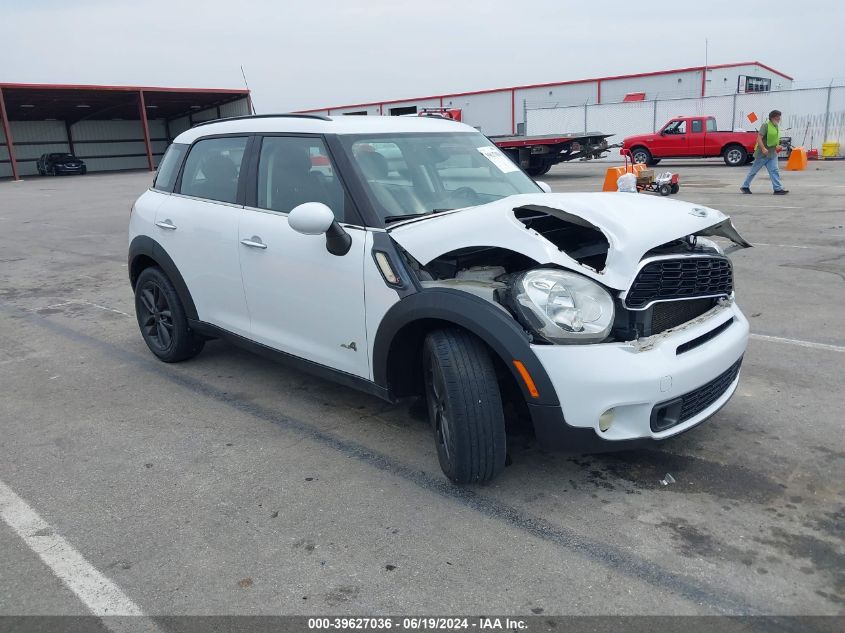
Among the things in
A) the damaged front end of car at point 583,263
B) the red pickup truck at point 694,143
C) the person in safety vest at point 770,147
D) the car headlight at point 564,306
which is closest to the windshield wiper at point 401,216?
the damaged front end of car at point 583,263

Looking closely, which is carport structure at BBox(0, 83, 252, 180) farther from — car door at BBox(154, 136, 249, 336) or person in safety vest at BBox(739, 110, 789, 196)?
car door at BBox(154, 136, 249, 336)

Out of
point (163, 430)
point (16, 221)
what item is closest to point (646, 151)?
point (16, 221)

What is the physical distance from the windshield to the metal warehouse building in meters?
26.7

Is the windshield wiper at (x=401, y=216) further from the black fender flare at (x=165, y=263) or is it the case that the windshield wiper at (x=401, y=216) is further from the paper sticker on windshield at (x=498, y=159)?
the black fender flare at (x=165, y=263)

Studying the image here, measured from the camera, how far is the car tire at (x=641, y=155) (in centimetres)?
2455

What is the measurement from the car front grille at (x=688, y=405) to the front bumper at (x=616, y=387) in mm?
18

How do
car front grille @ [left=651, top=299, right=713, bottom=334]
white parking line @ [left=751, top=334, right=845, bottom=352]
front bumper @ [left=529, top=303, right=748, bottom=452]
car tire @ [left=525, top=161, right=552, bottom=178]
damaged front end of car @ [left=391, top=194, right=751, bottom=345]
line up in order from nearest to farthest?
front bumper @ [left=529, top=303, right=748, bottom=452], damaged front end of car @ [left=391, top=194, right=751, bottom=345], car front grille @ [left=651, top=299, right=713, bottom=334], white parking line @ [left=751, top=334, right=845, bottom=352], car tire @ [left=525, top=161, right=552, bottom=178]

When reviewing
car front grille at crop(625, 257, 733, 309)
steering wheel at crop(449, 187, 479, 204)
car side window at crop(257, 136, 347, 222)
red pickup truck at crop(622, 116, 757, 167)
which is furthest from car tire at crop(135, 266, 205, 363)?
red pickup truck at crop(622, 116, 757, 167)

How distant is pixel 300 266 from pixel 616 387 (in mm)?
1839

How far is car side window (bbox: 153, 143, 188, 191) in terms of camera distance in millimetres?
5020

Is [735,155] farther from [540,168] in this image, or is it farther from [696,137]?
[540,168]

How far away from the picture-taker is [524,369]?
2896 millimetres

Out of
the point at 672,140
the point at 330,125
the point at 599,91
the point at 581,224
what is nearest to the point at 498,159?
the point at 330,125

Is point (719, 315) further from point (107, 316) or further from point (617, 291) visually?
point (107, 316)
